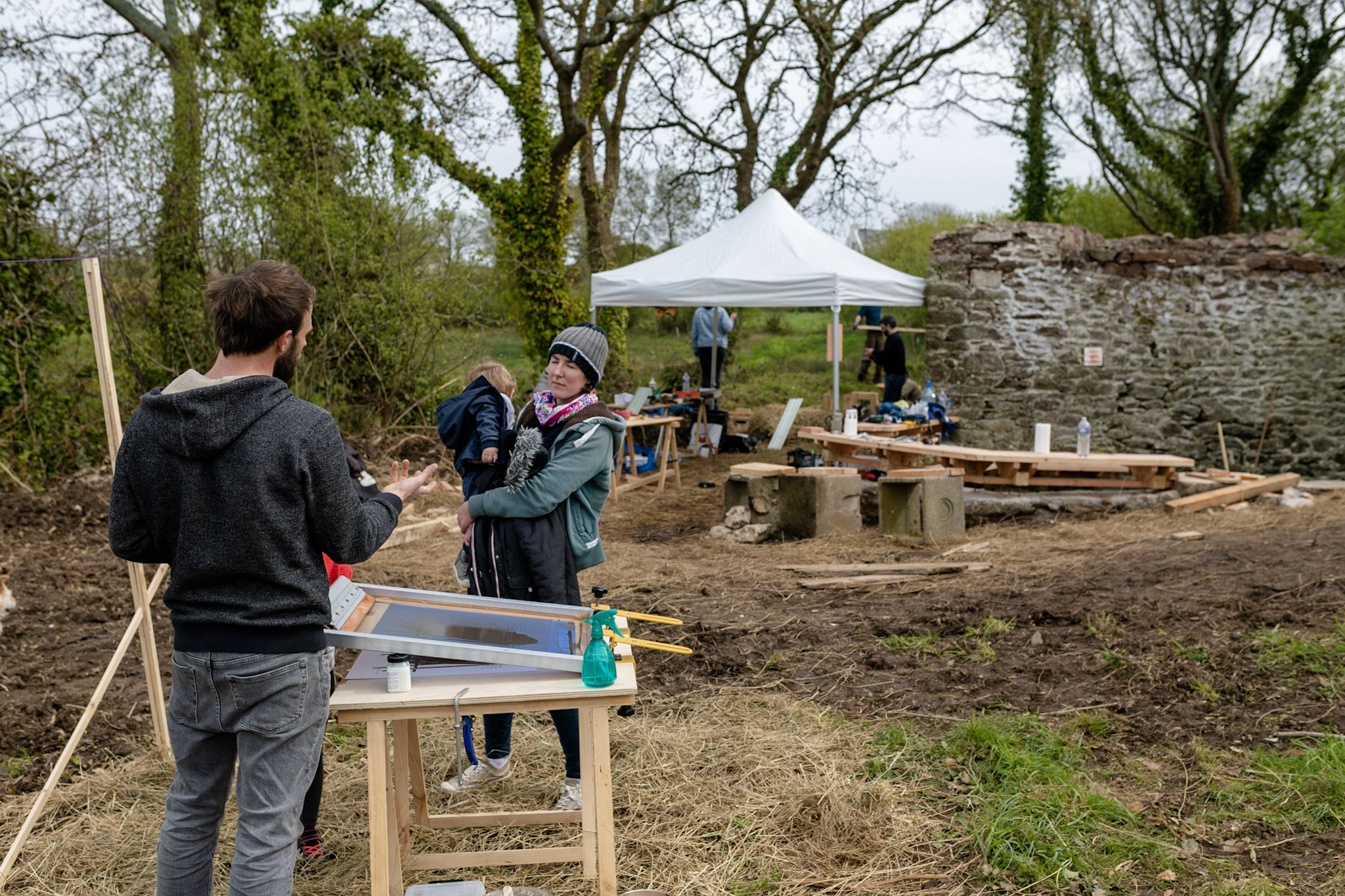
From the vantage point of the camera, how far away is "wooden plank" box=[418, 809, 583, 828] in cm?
332

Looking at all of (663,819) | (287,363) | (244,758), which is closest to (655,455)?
(663,819)

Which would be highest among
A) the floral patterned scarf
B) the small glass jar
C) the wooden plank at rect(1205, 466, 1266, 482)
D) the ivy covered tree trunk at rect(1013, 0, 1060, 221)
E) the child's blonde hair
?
the ivy covered tree trunk at rect(1013, 0, 1060, 221)

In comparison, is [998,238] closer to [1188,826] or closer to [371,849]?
[1188,826]

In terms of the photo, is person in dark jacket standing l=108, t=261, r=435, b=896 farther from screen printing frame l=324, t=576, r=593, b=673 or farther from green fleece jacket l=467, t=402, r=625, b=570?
green fleece jacket l=467, t=402, r=625, b=570

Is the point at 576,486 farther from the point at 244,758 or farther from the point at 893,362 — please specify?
the point at 893,362

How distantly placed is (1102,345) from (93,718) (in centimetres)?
1071

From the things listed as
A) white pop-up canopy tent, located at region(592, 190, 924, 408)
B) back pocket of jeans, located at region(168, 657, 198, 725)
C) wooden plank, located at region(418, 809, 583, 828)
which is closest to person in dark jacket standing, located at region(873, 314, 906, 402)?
white pop-up canopy tent, located at region(592, 190, 924, 408)

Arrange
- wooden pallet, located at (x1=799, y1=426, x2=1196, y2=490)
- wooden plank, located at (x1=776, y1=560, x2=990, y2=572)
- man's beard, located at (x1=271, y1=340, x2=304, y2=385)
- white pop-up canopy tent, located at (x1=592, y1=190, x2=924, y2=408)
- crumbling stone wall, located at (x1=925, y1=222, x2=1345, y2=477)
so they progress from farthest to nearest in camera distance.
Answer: crumbling stone wall, located at (x1=925, y1=222, x2=1345, y2=477) → white pop-up canopy tent, located at (x1=592, y1=190, x2=924, y2=408) → wooden pallet, located at (x1=799, y1=426, x2=1196, y2=490) → wooden plank, located at (x1=776, y1=560, x2=990, y2=572) → man's beard, located at (x1=271, y1=340, x2=304, y2=385)

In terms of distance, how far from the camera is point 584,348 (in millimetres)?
3273

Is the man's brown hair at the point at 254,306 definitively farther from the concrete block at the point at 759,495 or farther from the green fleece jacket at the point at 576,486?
the concrete block at the point at 759,495

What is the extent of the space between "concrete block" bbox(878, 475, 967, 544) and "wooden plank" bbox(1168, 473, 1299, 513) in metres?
2.06

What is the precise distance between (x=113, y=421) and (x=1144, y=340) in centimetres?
1099

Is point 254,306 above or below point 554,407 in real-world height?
above

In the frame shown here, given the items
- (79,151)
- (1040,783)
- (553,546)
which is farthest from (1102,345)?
(79,151)
